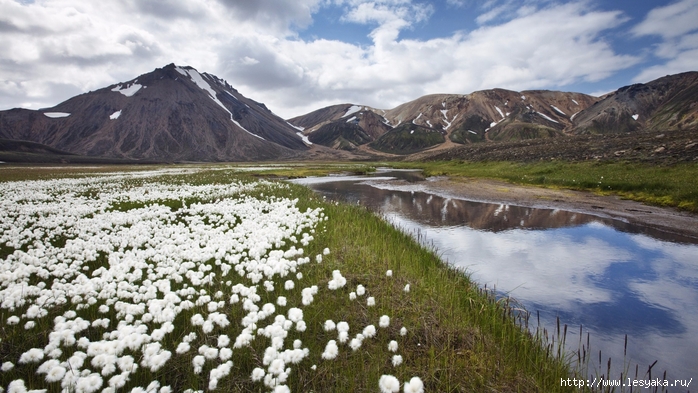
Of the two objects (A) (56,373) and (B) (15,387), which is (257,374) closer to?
(A) (56,373)

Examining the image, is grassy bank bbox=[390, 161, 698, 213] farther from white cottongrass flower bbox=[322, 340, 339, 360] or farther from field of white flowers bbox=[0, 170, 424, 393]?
white cottongrass flower bbox=[322, 340, 339, 360]

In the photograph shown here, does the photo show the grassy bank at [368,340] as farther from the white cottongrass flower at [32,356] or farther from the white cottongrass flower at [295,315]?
the white cottongrass flower at [295,315]

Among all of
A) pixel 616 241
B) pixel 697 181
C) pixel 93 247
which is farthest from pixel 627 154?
pixel 93 247

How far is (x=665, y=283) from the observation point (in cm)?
879

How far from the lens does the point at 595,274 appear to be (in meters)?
9.59

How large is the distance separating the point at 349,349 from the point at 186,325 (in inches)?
104

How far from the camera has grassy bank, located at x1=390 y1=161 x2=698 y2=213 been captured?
2031cm

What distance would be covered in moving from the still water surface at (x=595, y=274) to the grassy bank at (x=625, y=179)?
7.45 meters

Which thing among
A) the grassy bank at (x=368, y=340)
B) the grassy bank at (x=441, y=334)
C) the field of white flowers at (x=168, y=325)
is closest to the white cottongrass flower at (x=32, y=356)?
the field of white flowers at (x=168, y=325)

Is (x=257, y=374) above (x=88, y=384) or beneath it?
beneath

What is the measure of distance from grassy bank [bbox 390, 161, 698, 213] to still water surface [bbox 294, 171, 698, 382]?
7454 millimetres

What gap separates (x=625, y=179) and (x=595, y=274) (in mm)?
23308

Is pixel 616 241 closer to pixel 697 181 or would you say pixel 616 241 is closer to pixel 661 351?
pixel 661 351

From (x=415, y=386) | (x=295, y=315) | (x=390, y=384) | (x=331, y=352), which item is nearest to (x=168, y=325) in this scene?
(x=295, y=315)
